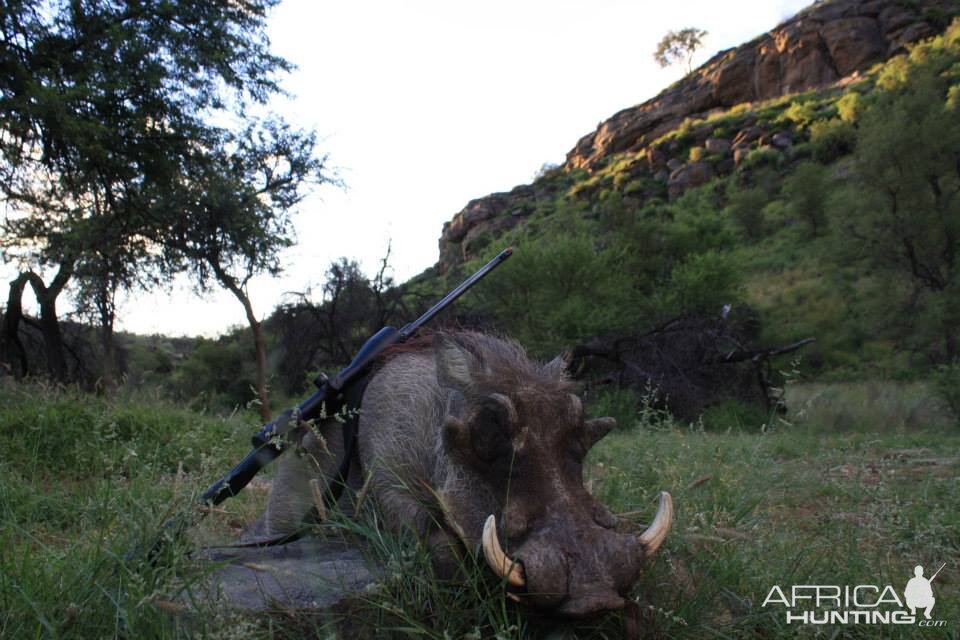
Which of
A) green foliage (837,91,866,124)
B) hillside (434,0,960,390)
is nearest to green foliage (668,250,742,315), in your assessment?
hillside (434,0,960,390)

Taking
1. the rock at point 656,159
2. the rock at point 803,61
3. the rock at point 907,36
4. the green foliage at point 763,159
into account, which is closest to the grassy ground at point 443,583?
the green foliage at point 763,159

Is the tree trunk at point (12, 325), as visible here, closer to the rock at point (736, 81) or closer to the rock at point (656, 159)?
the rock at point (656, 159)

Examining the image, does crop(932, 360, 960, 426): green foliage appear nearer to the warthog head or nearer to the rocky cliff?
the warthog head

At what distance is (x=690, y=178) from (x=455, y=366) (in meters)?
46.3

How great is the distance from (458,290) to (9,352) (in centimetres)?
1102

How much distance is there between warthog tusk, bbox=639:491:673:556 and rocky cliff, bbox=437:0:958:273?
1587 inches

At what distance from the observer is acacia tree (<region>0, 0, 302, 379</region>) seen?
767 cm

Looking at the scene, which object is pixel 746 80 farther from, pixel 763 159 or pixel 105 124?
pixel 105 124

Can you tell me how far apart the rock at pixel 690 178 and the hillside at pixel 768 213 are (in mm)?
115

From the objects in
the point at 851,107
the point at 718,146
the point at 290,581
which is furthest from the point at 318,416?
the point at 718,146

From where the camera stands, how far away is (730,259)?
63.9ft

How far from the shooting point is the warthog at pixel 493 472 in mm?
1432

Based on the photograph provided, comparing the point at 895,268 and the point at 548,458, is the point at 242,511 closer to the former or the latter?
the point at 548,458

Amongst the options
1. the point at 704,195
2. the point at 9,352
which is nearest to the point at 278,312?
the point at 9,352
